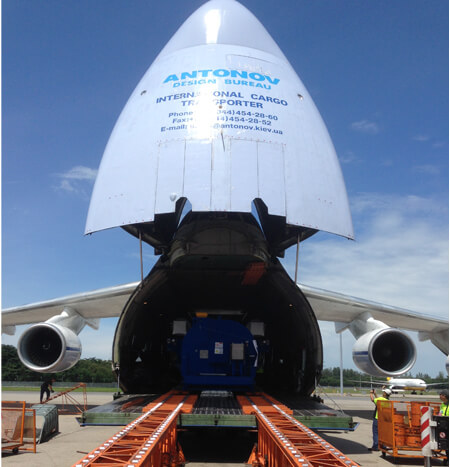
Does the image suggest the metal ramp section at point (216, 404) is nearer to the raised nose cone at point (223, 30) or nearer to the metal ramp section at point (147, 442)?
the metal ramp section at point (147, 442)

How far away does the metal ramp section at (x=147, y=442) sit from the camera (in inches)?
151

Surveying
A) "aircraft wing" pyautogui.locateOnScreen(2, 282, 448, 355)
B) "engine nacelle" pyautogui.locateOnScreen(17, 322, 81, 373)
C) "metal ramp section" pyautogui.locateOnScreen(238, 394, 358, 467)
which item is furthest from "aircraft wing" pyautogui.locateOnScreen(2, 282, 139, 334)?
"metal ramp section" pyautogui.locateOnScreen(238, 394, 358, 467)

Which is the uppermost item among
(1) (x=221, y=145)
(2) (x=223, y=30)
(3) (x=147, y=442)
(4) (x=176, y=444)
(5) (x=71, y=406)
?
(2) (x=223, y=30)

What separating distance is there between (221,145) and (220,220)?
1.68m

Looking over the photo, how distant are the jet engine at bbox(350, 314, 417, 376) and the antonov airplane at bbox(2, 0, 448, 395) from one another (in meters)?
0.03

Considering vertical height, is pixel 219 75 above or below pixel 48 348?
above

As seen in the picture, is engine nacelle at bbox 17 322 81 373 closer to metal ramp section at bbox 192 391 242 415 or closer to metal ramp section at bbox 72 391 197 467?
metal ramp section at bbox 72 391 197 467

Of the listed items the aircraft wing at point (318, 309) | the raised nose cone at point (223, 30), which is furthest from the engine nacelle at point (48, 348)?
the raised nose cone at point (223, 30)

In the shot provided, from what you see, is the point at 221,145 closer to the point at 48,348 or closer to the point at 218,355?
the point at 218,355

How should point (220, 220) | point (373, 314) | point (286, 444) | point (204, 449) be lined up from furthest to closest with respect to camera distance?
point (373, 314), point (220, 220), point (204, 449), point (286, 444)

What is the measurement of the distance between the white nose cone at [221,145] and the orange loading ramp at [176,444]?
256cm

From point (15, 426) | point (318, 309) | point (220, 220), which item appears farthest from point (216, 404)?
point (318, 309)

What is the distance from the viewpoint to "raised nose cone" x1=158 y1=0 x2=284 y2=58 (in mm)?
8602

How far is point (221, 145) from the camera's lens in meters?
6.91
